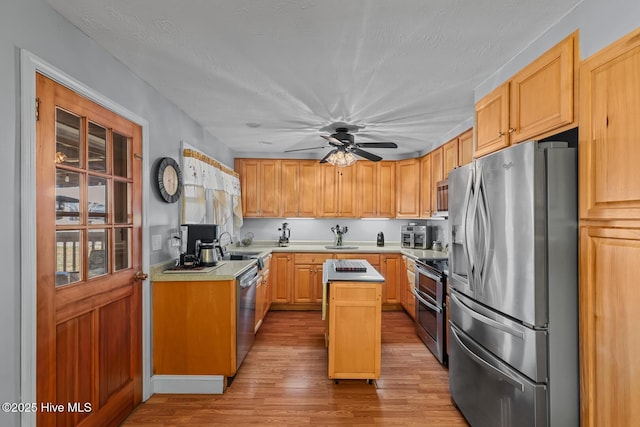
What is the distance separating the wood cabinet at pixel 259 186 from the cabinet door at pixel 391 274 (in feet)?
6.13

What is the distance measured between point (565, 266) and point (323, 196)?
13.2 feet

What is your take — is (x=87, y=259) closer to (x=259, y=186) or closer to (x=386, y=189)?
(x=259, y=186)

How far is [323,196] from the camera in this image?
17.9 feet

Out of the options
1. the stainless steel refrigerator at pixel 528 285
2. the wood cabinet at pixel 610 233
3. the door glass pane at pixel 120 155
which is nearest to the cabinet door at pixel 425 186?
the stainless steel refrigerator at pixel 528 285

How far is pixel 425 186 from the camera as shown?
489cm

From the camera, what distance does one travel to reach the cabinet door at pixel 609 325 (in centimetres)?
132

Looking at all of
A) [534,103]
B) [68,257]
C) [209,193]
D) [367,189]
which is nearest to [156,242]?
[68,257]

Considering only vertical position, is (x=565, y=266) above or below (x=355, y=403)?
above

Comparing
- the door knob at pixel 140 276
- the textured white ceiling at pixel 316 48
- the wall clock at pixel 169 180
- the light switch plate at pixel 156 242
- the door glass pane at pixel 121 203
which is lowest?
the door knob at pixel 140 276

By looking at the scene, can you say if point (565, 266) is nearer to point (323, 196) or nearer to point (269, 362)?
point (269, 362)

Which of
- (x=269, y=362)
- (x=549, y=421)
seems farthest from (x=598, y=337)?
(x=269, y=362)

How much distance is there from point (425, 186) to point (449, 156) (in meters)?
0.94

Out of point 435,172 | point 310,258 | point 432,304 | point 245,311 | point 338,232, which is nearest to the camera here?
point 245,311

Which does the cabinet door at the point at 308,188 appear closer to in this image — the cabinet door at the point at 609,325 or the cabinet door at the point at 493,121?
the cabinet door at the point at 493,121
